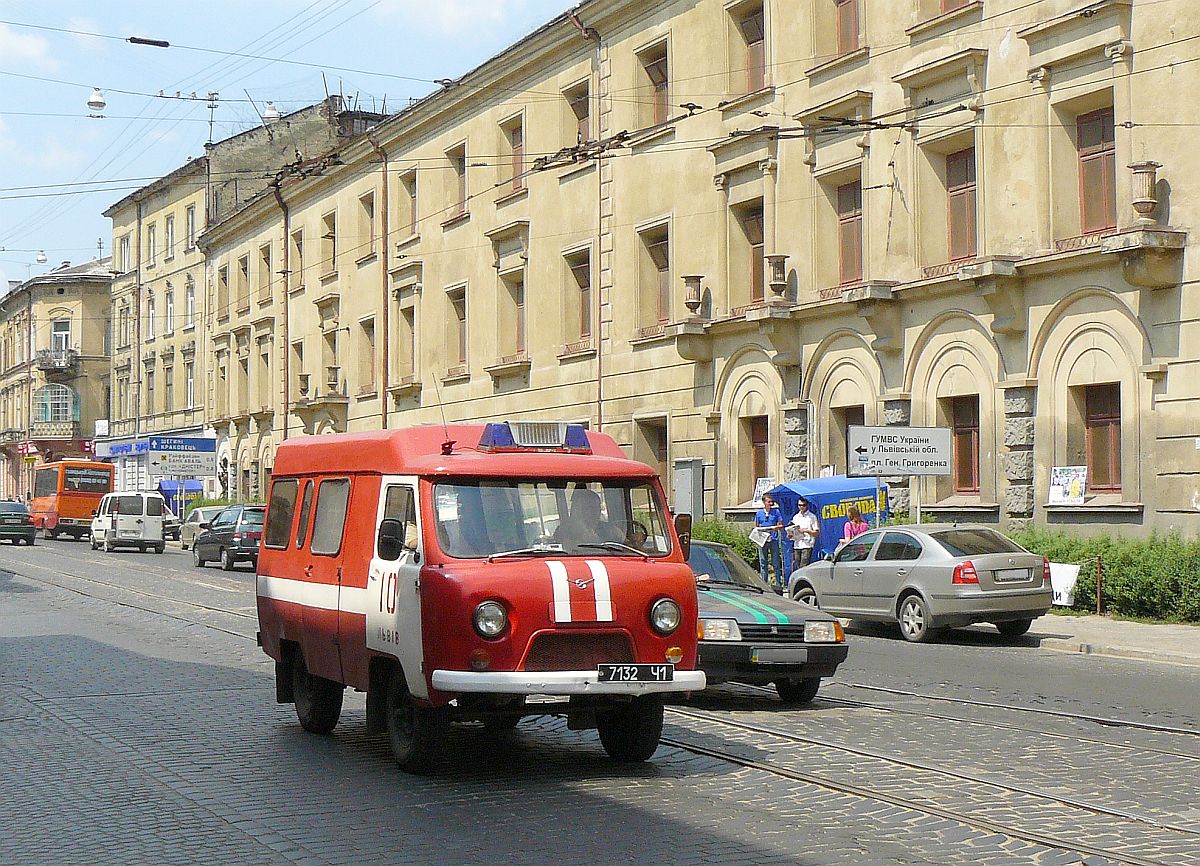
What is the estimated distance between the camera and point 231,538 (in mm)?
40688

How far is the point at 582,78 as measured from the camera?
3784cm

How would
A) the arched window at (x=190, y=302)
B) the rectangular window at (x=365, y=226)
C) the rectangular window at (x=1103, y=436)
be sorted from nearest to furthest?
1. the rectangular window at (x=1103, y=436)
2. the rectangular window at (x=365, y=226)
3. the arched window at (x=190, y=302)

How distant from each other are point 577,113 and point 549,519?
97.9ft

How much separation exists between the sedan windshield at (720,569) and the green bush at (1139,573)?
9.24m

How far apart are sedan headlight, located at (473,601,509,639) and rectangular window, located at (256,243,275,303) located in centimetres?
5082

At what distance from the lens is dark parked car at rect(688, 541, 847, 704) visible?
13195 mm

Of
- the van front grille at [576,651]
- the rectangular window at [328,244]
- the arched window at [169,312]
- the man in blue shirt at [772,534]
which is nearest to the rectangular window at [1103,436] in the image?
the man in blue shirt at [772,534]

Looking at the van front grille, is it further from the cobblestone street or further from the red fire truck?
the cobblestone street

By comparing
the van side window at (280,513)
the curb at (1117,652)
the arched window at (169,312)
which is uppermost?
the arched window at (169,312)

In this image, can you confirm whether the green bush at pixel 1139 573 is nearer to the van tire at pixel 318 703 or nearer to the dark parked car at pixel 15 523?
the van tire at pixel 318 703

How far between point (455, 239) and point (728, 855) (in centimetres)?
3734

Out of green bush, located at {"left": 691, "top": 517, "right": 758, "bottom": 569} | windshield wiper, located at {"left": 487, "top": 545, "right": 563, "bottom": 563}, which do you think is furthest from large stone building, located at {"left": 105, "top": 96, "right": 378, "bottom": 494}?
windshield wiper, located at {"left": 487, "top": 545, "right": 563, "bottom": 563}

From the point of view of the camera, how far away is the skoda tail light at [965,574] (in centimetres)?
2017

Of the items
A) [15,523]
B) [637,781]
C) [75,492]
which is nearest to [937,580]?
[637,781]
